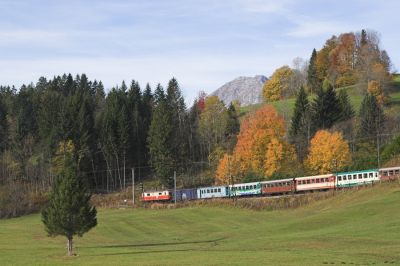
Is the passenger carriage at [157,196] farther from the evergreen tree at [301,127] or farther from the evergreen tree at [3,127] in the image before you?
the evergreen tree at [3,127]

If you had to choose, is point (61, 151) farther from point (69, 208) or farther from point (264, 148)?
point (69, 208)

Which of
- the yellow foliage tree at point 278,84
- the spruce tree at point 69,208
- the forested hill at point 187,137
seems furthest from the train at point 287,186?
the yellow foliage tree at point 278,84

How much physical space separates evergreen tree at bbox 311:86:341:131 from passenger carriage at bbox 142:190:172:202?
Answer: 1409 inches

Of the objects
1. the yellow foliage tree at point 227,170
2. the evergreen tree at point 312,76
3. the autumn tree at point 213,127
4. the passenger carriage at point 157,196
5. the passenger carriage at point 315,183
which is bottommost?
the passenger carriage at point 157,196

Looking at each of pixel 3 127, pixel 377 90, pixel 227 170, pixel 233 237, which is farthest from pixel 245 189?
pixel 3 127

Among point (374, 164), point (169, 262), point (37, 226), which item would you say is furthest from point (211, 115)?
point (169, 262)

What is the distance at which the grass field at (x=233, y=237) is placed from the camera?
36938mm

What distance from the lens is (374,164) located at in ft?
317

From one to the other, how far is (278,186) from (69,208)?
50.0 m

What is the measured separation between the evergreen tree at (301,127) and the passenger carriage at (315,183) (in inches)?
1052

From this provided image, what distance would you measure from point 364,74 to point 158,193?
7448 centimetres

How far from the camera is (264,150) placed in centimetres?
10350

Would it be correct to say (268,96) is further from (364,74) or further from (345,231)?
(345,231)

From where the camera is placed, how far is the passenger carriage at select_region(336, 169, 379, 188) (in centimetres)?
8475
